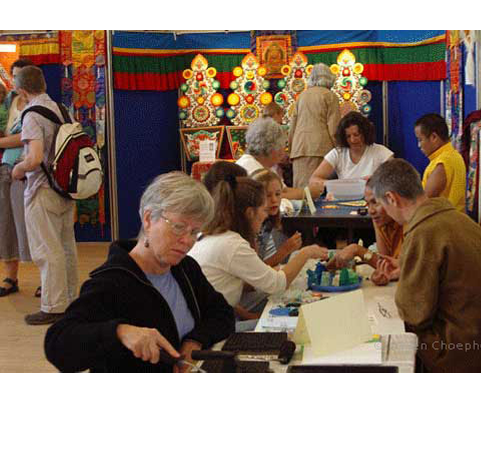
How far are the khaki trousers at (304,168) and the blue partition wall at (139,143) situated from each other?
3.44 ft

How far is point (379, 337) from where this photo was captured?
198cm

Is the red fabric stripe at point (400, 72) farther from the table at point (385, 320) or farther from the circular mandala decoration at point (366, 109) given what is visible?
the table at point (385, 320)

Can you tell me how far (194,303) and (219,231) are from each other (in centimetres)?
62

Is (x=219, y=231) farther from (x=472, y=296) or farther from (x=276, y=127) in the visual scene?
(x=276, y=127)

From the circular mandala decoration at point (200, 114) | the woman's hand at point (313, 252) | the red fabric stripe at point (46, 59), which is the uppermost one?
the red fabric stripe at point (46, 59)

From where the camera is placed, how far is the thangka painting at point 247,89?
726 centimetres

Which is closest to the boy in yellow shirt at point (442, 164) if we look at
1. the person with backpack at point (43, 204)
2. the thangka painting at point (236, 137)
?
the person with backpack at point (43, 204)

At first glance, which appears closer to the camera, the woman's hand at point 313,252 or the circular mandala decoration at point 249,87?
the woman's hand at point 313,252

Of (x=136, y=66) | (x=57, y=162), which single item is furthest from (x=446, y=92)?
(x=57, y=162)

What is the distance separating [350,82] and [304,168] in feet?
5.34

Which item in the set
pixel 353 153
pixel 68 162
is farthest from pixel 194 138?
pixel 68 162

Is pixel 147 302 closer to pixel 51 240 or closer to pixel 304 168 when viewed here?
→ pixel 51 240

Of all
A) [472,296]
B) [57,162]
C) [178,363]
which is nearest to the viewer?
[178,363]

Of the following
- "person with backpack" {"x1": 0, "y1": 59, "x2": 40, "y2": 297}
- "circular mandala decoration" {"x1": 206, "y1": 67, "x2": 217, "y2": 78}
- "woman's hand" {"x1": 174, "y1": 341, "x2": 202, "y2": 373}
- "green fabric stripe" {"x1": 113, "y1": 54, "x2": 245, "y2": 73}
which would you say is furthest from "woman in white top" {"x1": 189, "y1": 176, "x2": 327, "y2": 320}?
"circular mandala decoration" {"x1": 206, "y1": 67, "x2": 217, "y2": 78}
